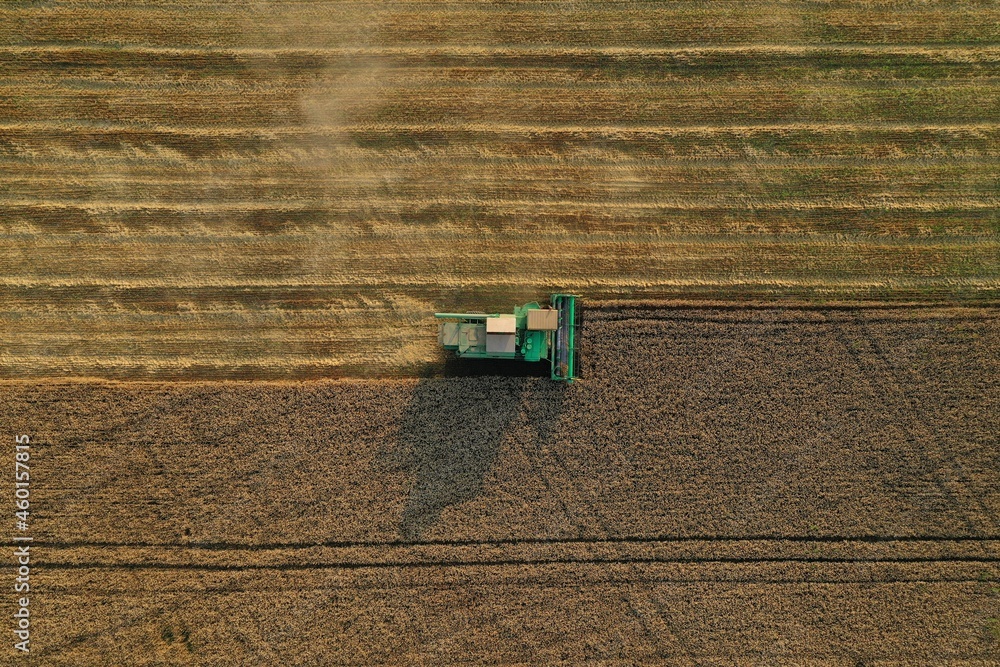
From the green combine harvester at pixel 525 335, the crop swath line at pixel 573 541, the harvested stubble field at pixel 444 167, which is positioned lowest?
the crop swath line at pixel 573 541

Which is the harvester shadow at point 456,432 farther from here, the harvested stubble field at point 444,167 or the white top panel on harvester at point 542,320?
the white top panel on harvester at point 542,320

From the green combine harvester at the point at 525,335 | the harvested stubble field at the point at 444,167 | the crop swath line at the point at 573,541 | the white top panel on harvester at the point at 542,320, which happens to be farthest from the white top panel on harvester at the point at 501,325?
the crop swath line at the point at 573,541

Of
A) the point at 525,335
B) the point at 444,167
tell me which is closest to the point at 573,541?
the point at 525,335

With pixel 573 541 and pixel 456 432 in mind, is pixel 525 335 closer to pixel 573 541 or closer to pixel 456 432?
pixel 456 432

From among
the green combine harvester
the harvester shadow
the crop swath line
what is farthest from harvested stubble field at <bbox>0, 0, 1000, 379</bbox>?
the crop swath line

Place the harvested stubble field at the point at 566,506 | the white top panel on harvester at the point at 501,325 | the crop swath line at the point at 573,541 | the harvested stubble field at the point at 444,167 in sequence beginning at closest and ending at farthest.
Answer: the white top panel on harvester at the point at 501,325
the harvested stubble field at the point at 566,506
the crop swath line at the point at 573,541
the harvested stubble field at the point at 444,167

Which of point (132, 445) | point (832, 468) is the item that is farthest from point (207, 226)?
point (832, 468)

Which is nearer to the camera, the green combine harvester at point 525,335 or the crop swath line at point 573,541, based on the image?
the green combine harvester at point 525,335
